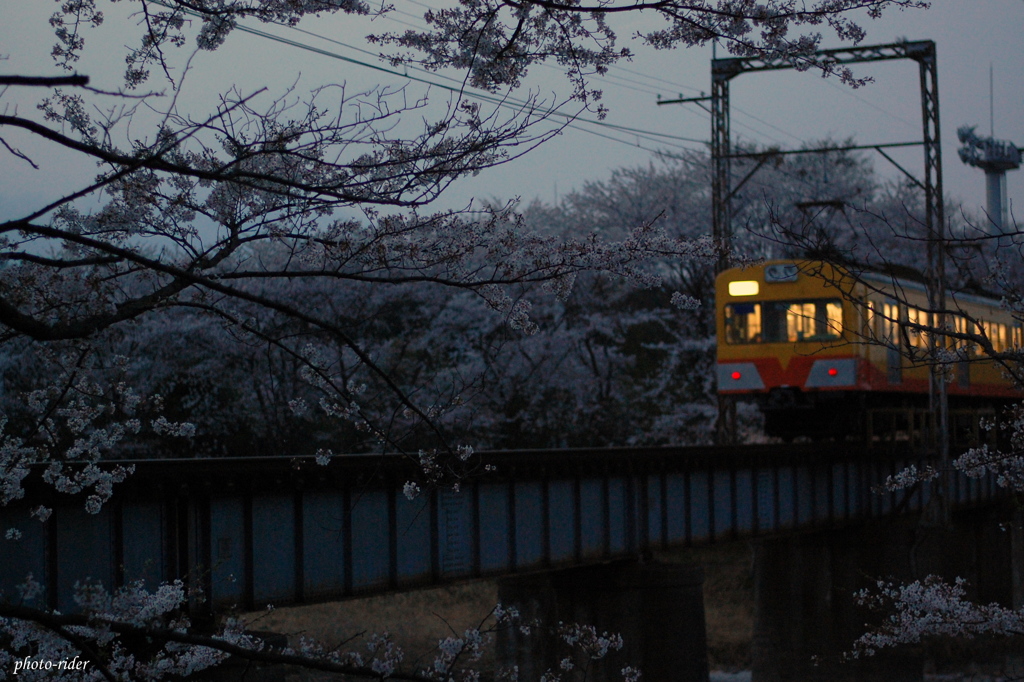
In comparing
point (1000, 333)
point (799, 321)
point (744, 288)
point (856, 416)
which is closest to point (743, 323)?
point (744, 288)

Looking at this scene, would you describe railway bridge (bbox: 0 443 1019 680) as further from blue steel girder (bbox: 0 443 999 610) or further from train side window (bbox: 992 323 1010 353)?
train side window (bbox: 992 323 1010 353)

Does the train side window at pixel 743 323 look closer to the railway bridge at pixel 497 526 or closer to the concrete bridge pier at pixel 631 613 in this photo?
the railway bridge at pixel 497 526

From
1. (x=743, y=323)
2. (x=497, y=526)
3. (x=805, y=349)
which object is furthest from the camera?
(x=743, y=323)

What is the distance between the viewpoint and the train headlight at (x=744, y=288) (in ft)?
65.6

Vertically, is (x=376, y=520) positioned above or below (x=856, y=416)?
below

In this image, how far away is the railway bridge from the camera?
9000 millimetres

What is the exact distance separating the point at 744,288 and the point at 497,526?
874 centimetres

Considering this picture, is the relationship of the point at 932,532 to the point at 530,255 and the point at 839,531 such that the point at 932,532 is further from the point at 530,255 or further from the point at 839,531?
the point at 530,255

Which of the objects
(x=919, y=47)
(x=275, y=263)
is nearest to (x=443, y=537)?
(x=919, y=47)

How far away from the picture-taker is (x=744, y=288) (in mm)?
20109

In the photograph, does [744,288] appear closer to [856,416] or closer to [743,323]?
[743,323]

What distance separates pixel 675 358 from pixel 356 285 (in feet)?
31.3

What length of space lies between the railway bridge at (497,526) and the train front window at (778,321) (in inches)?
76.9

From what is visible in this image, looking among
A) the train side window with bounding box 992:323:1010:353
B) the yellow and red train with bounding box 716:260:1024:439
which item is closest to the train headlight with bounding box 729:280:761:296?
the yellow and red train with bounding box 716:260:1024:439
